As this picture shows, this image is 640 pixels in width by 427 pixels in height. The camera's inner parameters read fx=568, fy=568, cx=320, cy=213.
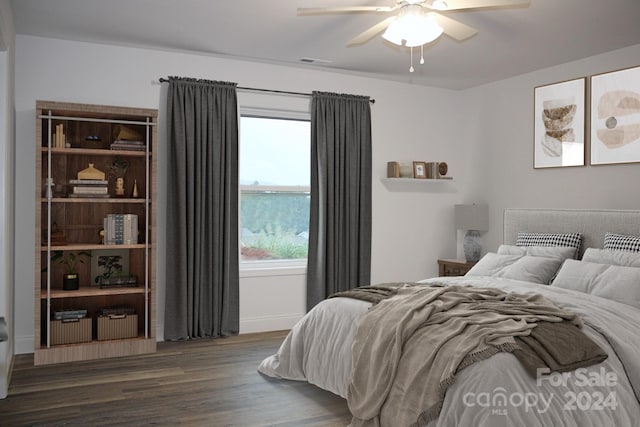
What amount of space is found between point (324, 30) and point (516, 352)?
293cm

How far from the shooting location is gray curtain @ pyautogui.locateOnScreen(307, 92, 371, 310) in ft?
18.7

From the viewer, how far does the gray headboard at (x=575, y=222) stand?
4582mm

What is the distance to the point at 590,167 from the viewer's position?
5176 mm

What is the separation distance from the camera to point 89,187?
466 centimetres

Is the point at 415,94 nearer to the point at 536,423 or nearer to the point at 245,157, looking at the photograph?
the point at 245,157

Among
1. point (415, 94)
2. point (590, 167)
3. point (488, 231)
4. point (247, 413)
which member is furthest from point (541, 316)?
point (415, 94)

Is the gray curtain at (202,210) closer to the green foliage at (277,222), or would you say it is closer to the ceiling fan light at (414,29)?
A: the green foliage at (277,222)

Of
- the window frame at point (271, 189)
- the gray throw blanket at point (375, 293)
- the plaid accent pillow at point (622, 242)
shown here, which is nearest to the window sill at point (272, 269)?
the window frame at point (271, 189)

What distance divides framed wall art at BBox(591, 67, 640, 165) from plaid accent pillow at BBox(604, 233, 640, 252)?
77cm

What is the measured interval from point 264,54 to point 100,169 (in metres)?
1.79

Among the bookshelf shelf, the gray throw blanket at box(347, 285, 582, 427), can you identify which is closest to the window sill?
the bookshelf shelf

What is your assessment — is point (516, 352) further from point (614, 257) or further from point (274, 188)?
point (274, 188)

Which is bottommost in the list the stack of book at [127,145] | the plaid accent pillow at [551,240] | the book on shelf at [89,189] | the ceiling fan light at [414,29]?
the plaid accent pillow at [551,240]

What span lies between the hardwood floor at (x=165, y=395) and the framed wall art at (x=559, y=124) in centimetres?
331
